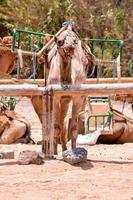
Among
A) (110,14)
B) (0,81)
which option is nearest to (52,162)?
(0,81)

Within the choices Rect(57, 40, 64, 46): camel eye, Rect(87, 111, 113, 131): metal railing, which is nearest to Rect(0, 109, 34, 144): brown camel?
Rect(87, 111, 113, 131): metal railing

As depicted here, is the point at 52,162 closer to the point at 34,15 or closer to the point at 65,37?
the point at 65,37

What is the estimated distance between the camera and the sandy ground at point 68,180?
17.4 ft

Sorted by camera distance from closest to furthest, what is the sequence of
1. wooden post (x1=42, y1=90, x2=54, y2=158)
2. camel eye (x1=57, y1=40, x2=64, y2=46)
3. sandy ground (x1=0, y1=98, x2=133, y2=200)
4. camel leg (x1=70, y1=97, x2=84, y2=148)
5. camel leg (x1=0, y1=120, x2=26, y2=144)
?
sandy ground (x1=0, y1=98, x2=133, y2=200) < wooden post (x1=42, y1=90, x2=54, y2=158) < camel eye (x1=57, y1=40, x2=64, y2=46) < camel leg (x1=70, y1=97, x2=84, y2=148) < camel leg (x1=0, y1=120, x2=26, y2=144)

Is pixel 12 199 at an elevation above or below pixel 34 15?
below

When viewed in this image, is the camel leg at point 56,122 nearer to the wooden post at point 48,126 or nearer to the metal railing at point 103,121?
the wooden post at point 48,126

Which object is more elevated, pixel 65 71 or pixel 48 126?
pixel 65 71

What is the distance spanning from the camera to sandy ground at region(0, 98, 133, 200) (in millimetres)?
5309

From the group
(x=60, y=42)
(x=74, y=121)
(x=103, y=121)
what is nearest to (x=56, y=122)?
(x=74, y=121)

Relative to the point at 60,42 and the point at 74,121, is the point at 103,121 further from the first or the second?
the point at 60,42

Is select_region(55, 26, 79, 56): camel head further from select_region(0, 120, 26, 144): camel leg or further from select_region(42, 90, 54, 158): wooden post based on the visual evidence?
select_region(0, 120, 26, 144): camel leg

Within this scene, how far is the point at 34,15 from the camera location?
2483 cm

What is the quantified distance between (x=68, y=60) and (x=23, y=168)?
167 centimetres

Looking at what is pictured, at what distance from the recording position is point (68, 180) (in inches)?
232
